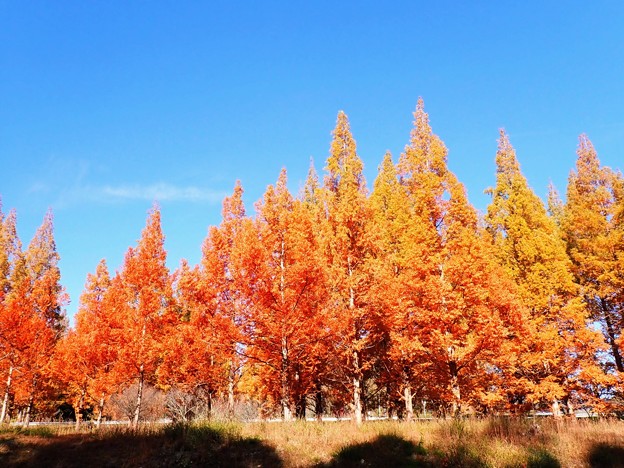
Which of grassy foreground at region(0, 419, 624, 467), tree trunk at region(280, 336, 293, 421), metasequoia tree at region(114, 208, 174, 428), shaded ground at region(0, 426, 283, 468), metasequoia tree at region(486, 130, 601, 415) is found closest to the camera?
grassy foreground at region(0, 419, 624, 467)

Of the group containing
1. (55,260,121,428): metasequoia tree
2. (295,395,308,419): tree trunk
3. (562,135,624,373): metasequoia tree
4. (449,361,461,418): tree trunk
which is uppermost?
(562,135,624,373): metasequoia tree

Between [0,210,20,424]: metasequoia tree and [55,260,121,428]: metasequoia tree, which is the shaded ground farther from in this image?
[0,210,20,424]: metasequoia tree

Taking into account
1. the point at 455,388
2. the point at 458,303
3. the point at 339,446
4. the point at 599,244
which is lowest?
the point at 339,446

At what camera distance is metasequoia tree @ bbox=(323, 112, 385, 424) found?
1573cm

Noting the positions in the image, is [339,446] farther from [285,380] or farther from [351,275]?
[351,275]

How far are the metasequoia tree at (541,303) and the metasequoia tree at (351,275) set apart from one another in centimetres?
702

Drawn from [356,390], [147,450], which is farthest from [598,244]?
[147,450]

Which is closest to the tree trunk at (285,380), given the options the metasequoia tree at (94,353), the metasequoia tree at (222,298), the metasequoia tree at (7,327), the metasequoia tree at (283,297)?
the metasequoia tree at (283,297)

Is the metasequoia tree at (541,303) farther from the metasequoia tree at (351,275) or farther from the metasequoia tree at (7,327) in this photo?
the metasequoia tree at (7,327)

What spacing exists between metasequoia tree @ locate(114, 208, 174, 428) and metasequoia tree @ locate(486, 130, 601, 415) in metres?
17.7

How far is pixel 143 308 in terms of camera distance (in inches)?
782

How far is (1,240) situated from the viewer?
3325 centimetres

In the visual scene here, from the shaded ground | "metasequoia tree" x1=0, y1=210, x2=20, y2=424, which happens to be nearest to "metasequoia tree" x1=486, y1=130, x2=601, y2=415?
the shaded ground

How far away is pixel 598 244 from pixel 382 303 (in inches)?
523
